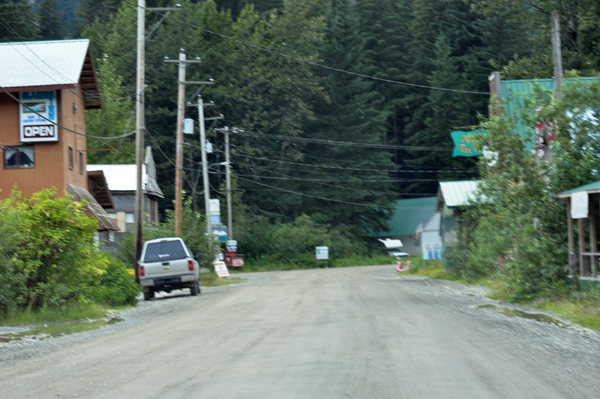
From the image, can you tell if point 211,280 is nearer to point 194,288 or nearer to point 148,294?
point 194,288

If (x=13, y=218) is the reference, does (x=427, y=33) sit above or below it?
above

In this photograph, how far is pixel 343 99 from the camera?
74.6 metres

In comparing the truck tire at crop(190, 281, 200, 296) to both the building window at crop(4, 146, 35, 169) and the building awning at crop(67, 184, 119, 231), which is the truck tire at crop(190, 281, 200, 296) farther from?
the building window at crop(4, 146, 35, 169)

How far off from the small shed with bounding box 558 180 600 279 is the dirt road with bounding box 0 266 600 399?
3.55 metres

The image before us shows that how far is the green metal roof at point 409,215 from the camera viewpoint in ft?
247

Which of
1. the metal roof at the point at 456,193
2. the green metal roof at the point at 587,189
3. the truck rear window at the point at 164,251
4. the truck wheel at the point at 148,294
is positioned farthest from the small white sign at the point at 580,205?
the metal roof at the point at 456,193

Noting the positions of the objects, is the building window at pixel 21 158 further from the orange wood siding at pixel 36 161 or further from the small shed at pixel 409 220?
the small shed at pixel 409 220

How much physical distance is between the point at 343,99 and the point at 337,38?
6.61 meters

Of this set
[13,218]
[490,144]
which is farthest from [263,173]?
[13,218]

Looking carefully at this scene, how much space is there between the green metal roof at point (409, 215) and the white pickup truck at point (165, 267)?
51.7 meters

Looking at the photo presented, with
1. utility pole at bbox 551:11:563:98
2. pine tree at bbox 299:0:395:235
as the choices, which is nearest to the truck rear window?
utility pole at bbox 551:11:563:98

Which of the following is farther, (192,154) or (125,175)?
(192,154)

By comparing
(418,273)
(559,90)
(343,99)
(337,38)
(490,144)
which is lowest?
(418,273)

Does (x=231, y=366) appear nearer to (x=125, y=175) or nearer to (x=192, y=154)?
(x=125, y=175)
